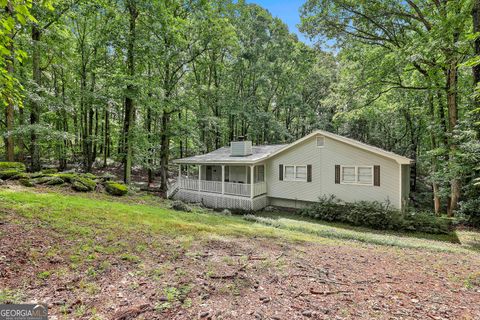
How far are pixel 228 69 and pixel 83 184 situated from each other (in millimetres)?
19460

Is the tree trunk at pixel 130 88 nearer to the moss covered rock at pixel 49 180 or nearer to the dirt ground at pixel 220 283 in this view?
the moss covered rock at pixel 49 180

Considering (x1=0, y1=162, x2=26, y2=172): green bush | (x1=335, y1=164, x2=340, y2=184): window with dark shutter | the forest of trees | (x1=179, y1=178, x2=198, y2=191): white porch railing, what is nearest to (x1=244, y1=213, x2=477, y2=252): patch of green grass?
(x1=335, y1=164, x2=340, y2=184): window with dark shutter

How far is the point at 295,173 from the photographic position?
14594mm

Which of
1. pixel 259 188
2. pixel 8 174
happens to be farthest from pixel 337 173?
Answer: pixel 8 174

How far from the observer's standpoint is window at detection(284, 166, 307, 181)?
14.3 metres

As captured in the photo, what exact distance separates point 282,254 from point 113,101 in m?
14.3

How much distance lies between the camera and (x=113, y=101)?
15008mm

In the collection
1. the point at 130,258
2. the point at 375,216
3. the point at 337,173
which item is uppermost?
the point at 337,173

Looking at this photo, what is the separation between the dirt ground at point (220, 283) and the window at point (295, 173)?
9.01 metres

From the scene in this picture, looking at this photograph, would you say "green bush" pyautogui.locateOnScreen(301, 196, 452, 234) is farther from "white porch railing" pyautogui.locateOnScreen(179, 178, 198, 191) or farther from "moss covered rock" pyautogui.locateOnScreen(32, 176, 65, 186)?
"moss covered rock" pyautogui.locateOnScreen(32, 176, 65, 186)

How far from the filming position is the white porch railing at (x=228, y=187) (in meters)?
14.7

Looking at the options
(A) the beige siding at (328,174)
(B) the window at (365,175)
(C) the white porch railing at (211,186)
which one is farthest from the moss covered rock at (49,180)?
(B) the window at (365,175)

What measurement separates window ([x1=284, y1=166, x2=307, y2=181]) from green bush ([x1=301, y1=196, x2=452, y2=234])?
1837 millimetres

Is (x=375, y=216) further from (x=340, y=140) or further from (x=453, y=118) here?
(x=453, y=118)
